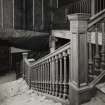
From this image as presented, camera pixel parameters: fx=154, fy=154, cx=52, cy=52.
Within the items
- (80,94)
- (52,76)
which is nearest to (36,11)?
(52,76)

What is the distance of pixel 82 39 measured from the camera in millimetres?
2119

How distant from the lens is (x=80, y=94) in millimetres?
2162

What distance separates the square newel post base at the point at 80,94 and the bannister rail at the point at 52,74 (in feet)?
1.07

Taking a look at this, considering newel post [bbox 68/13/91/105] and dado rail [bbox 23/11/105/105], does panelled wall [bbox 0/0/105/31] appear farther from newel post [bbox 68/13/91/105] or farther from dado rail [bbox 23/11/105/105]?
newel post [bbox 68/13/91/105]

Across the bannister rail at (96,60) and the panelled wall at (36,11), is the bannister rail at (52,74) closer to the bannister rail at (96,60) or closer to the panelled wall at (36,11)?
the bannister rail at (96,60)

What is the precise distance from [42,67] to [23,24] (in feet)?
13.2

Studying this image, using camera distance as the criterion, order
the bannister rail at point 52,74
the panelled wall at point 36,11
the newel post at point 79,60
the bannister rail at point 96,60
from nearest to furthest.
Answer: the newel post at point 79,60
the bannister rail at point 96,60
the bannister rail at point 52,74
the panelled wall at point 36,11

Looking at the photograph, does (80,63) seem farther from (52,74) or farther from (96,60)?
(52,74)

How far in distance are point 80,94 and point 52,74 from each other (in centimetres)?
83

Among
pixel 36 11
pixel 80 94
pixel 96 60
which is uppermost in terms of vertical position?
pixel 36 11

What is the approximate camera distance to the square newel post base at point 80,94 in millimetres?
2158

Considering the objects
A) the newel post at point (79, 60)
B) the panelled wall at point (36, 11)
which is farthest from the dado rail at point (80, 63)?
the panelled wall at point (36, 11)

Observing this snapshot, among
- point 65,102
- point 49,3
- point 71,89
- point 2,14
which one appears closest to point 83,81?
point 71,89

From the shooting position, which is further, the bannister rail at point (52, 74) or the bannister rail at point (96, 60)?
the bannister rail at point (52, 74)
